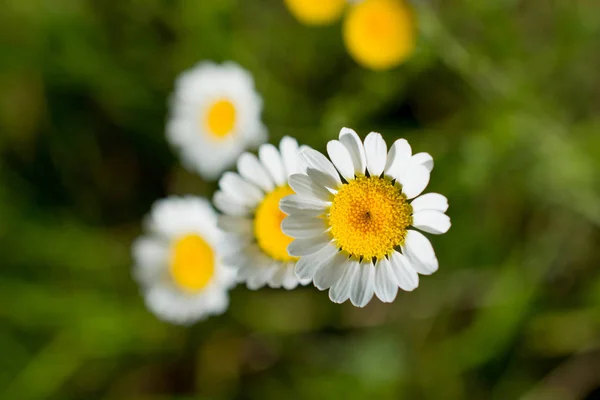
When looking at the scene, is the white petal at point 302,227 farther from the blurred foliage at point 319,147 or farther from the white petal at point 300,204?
the blurred foliage at point 319,147

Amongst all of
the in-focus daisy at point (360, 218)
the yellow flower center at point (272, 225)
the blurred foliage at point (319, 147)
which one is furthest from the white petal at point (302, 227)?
the blurred foliage at point (319, 147)

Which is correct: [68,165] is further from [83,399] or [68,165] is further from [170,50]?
[83,399]

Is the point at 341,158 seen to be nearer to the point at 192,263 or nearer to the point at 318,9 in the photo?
the point at 318,9

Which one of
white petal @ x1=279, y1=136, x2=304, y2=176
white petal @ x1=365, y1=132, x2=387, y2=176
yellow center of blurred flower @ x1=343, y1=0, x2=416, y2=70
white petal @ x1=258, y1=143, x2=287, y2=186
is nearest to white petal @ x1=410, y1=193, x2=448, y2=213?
white petal @ x1=365, y1=132, x2=387, y2=176

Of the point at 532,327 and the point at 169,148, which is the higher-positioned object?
the point at 169,148

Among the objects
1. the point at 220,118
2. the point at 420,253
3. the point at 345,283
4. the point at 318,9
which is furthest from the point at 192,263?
the point at 420,253

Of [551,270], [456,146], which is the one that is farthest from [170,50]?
[551,270]
